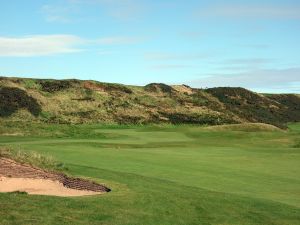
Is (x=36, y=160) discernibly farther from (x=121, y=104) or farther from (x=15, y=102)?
(x=121, y=104)

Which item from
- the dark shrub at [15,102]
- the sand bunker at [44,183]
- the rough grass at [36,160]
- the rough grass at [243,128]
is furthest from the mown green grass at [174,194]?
the dark shrub at [15,102]

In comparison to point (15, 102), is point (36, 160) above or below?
below

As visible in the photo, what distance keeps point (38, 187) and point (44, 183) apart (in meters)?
0.63

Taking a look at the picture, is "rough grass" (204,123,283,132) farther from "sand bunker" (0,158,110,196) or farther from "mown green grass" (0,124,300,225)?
"sand bunker" (0,158,110,196)

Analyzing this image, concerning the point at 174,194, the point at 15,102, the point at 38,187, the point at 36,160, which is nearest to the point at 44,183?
the point at 38,187

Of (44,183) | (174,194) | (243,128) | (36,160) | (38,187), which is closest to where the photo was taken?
(174,194)

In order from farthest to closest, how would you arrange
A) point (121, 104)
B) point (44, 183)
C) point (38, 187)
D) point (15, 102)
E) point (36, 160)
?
1. point (121, 104)
2. point (15, 102)
3. point (36, 160)
4. point (44, 183)
5. point (38, 187)

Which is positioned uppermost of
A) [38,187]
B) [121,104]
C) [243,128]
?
[121,104]

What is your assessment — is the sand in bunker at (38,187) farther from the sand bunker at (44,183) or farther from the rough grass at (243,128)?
the rough grass at (243,128)

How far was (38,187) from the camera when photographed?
1719cm

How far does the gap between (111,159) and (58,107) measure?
51.6m

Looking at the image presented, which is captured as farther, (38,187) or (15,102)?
(15,102)

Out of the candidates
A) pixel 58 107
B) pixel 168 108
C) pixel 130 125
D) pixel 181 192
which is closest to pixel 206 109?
pixel 168 108

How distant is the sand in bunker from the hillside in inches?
1959
